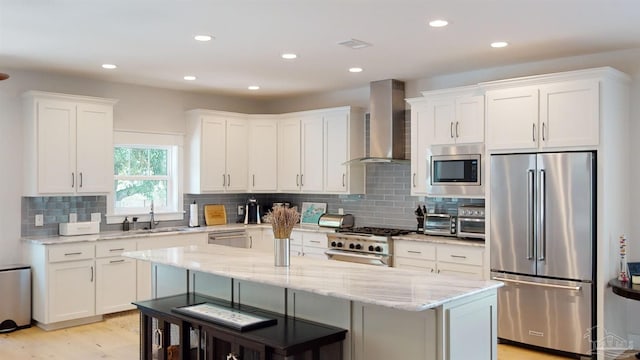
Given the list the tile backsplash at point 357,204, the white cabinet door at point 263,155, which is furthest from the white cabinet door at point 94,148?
the white cabinet door at point 263,155

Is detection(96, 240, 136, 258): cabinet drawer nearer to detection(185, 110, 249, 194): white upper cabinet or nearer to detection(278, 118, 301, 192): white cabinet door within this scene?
detection(185, 110, 249, 194): white upper cabinet

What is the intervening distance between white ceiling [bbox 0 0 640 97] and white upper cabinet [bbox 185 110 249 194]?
3.77 feet

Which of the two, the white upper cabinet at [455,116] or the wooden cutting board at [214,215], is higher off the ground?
the white upper cabinet at [455,116]

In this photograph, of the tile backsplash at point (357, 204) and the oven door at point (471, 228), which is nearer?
the oven door at point (471, 228)

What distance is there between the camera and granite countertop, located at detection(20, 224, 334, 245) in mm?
5586

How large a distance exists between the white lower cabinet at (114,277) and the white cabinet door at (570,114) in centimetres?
435

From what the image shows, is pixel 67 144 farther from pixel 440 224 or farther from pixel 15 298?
pixel 440 224

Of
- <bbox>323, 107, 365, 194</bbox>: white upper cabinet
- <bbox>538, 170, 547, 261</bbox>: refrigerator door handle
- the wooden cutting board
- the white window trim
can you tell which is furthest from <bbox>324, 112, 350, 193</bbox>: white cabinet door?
<bbox>538, 170, 547, 261</bbox>: refrigerator door handle

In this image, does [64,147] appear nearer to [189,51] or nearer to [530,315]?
[189,51]

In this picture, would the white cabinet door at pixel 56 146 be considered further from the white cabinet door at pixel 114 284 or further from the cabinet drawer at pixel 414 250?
the cabinet drawer at pixel 414 250

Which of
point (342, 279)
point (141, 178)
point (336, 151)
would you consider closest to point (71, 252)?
point (141, 178)

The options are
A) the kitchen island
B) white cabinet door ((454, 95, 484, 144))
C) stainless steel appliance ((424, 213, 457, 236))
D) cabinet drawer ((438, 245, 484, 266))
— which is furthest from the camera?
stainless steel appliance ((424, 213, 457, 236))

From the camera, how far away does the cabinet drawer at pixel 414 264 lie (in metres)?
5.51

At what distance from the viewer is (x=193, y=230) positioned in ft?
21.7
